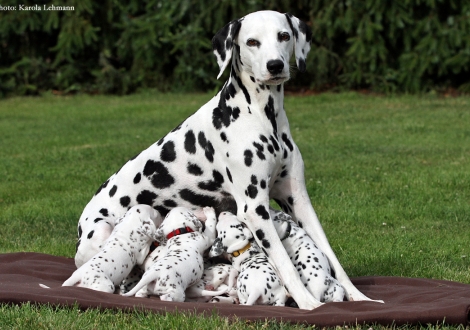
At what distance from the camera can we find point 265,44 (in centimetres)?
541

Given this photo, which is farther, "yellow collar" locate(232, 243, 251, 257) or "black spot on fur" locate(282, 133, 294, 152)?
"black spot on fur" locate(282, 133, 294, 152)

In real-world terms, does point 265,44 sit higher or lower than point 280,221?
higher

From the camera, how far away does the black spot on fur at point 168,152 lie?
594 cm

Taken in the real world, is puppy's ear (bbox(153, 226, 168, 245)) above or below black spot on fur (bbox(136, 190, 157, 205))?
below

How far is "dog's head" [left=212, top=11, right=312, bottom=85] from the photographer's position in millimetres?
5355

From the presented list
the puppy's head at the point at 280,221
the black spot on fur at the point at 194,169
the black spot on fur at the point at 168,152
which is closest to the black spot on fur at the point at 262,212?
the puppy's head at the point at 280,221

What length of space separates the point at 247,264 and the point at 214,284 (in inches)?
12.5

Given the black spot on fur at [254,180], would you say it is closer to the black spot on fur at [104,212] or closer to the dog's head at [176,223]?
the dog's head at [176,223]

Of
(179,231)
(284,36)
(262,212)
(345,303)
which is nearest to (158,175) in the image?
(179,231)

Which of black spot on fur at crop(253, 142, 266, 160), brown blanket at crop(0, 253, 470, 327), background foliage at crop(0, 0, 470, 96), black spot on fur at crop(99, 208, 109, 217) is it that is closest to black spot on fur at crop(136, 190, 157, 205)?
black spot on fur at crop(99, 208, 109, 217)

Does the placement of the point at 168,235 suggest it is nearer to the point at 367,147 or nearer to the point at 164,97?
the point at 367,147

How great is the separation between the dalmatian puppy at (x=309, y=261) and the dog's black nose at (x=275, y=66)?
3.25ft

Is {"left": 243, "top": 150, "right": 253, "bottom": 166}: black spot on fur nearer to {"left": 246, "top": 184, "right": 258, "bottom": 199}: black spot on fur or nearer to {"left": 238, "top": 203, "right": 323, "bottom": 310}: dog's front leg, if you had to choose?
{"left": 246, "top": 184, "right": 258, "bottom": 199}: black spot on fur

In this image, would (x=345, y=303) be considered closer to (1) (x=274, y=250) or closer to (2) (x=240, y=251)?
(1) (x=274, y=250)
